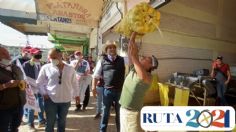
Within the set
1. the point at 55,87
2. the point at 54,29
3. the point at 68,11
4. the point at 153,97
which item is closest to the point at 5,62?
the point at 55,87

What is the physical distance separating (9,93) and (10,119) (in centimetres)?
44

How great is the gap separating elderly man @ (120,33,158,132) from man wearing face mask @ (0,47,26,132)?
1.72 metres

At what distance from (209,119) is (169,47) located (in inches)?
232

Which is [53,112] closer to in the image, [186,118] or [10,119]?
[10,119]

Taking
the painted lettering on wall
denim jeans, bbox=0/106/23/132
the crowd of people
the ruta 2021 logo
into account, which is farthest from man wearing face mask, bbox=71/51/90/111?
the ruta 2021 logo

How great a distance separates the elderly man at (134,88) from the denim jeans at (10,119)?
5.90 ft

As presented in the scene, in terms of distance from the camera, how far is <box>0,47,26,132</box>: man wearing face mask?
12.8ft

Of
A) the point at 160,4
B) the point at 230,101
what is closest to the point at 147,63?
the point at 160,4

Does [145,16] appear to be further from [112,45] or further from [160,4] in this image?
[160,4]

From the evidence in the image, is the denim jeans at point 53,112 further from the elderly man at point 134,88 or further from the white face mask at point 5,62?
the elderly man at point 134,88

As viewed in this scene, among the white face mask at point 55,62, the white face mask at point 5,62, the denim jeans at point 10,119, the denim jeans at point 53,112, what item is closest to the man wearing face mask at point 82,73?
the denim jeans at point 53,112

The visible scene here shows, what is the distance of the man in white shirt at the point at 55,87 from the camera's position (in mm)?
4332

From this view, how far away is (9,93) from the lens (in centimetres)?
396

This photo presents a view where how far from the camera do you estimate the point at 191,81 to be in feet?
25.9
